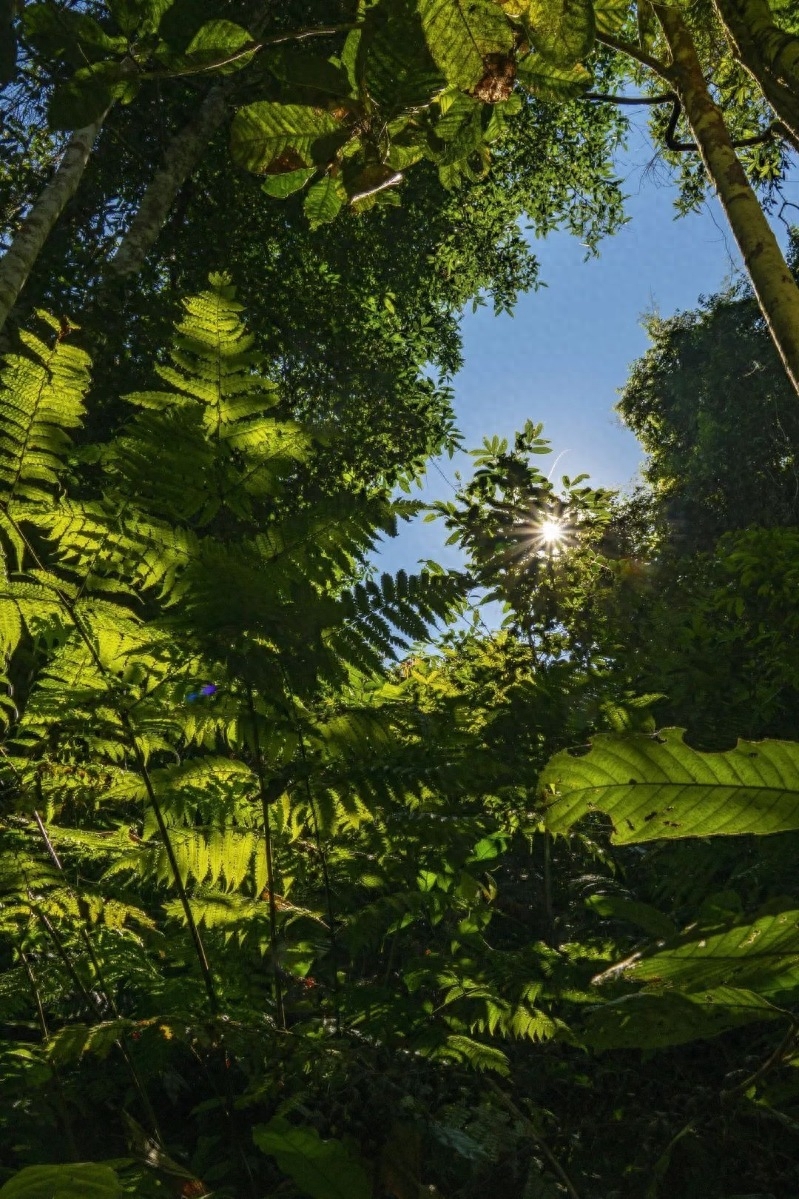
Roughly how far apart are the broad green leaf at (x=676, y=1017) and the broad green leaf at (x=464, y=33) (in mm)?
1171

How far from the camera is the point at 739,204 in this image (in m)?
1.87

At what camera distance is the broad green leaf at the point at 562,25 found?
1170mm

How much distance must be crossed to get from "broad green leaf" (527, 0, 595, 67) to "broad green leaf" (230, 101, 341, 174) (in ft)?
1.17

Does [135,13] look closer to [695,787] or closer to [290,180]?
[290,180]

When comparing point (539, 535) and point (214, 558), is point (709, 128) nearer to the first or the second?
point (214, 558)

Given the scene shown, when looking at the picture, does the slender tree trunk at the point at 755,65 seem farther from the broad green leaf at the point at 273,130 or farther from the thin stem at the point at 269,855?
the thin stem at the point at 269,855

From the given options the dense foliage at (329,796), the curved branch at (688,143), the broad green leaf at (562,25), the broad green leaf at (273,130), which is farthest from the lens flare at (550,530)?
the broad green leaf at (562,25)

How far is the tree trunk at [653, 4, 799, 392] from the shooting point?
1693 mm

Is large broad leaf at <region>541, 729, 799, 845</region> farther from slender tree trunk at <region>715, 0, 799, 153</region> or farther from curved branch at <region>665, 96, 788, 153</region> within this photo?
curved branch at <region>665, 96, 788, 153</region>

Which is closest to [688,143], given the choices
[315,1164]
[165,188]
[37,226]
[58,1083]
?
[315,1164]

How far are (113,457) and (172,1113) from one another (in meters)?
2.29

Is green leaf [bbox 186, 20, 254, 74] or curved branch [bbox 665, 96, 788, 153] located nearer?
green leaf [bbox 186, 20, 254, 74]

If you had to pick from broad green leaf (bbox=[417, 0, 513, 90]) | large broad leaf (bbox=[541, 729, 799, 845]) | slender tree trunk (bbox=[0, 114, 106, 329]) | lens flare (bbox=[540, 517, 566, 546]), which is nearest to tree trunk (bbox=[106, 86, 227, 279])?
slender tree trunk (bbox=[0, 114, 106, 329])

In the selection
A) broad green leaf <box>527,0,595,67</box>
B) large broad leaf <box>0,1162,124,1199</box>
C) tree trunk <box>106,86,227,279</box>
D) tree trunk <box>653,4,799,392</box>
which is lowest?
large broad leaf <box>0,1162,124,1199</box>
